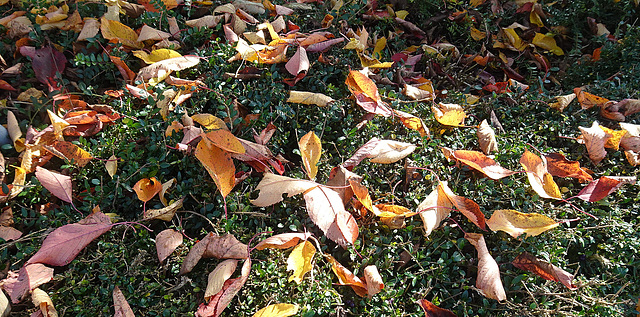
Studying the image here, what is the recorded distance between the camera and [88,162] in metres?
1.67

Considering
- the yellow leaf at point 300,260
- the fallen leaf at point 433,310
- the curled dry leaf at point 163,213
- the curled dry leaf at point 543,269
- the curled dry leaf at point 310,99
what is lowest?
the fallen leaf at point 433,310

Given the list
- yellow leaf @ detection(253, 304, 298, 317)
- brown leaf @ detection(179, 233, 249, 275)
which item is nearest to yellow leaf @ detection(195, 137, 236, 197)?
brown leaf @ detection(179, 233, 249, 275)

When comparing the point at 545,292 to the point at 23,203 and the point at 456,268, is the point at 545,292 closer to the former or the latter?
the point at 456,268

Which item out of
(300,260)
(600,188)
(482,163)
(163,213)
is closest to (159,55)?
(163,213)

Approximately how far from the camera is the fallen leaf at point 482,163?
1.62m

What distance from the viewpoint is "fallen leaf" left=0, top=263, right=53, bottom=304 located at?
52.7 inches

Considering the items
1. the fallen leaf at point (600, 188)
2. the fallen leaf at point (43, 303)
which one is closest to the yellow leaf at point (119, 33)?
the fallen leaf at point (43, 303)

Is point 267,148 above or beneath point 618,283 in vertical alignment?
above

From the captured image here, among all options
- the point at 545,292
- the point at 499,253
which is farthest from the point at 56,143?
the point at 545,292

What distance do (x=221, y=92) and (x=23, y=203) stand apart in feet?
2.65

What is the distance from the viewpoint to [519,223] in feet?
4.78

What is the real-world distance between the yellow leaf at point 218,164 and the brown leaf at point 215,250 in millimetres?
158

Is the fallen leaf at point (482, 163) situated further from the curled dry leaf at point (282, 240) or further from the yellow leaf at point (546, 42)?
the yellow leaf at point (546, 42)

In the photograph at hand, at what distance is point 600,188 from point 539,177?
234mm
